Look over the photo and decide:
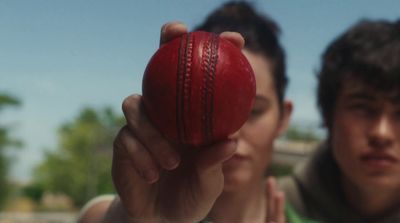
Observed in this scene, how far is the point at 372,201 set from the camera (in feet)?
4.80

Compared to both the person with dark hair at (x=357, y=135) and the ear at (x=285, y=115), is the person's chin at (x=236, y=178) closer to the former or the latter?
the ear at (x=285, y=115)

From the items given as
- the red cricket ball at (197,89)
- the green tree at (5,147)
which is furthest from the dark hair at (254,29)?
the green tree at (5,147)

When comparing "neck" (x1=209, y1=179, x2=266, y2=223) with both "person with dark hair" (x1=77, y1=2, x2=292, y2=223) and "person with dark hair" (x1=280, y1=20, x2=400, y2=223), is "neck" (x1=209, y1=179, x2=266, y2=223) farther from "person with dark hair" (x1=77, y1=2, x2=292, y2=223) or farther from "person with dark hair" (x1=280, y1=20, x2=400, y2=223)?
"person with dark hair" (x1=280, y1=20, x2=400, y2=223)

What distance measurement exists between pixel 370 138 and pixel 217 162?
702 mm

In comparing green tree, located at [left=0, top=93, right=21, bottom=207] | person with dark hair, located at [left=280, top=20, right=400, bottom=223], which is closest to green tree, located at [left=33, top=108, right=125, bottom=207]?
green tree, located at [left=0, top=93, right=21, bottom=207]

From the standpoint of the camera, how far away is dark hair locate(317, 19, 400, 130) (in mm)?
1393

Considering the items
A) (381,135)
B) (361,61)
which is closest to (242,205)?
(381,135)

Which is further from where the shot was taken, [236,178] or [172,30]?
[236,178]

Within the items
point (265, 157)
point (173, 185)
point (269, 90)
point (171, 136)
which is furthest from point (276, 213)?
point (171, 136)

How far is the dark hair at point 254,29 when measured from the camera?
122 cm

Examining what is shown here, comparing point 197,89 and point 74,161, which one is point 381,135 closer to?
point 197,89

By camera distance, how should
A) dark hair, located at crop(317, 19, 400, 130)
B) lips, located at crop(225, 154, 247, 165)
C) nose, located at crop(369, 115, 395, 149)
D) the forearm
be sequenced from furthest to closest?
1. dark hair, located at crop(317, 19, 400, 130)
2. nose, located at crop(369, 115, 395, 149)
3. lips, located at crop(225, 154, 247, 165)
4. the forearm

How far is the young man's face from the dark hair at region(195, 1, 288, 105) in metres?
0.20

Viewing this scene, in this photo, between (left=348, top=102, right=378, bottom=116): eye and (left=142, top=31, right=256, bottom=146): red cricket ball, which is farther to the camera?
(left=348, top=102, right=378, bottom=116): eye
